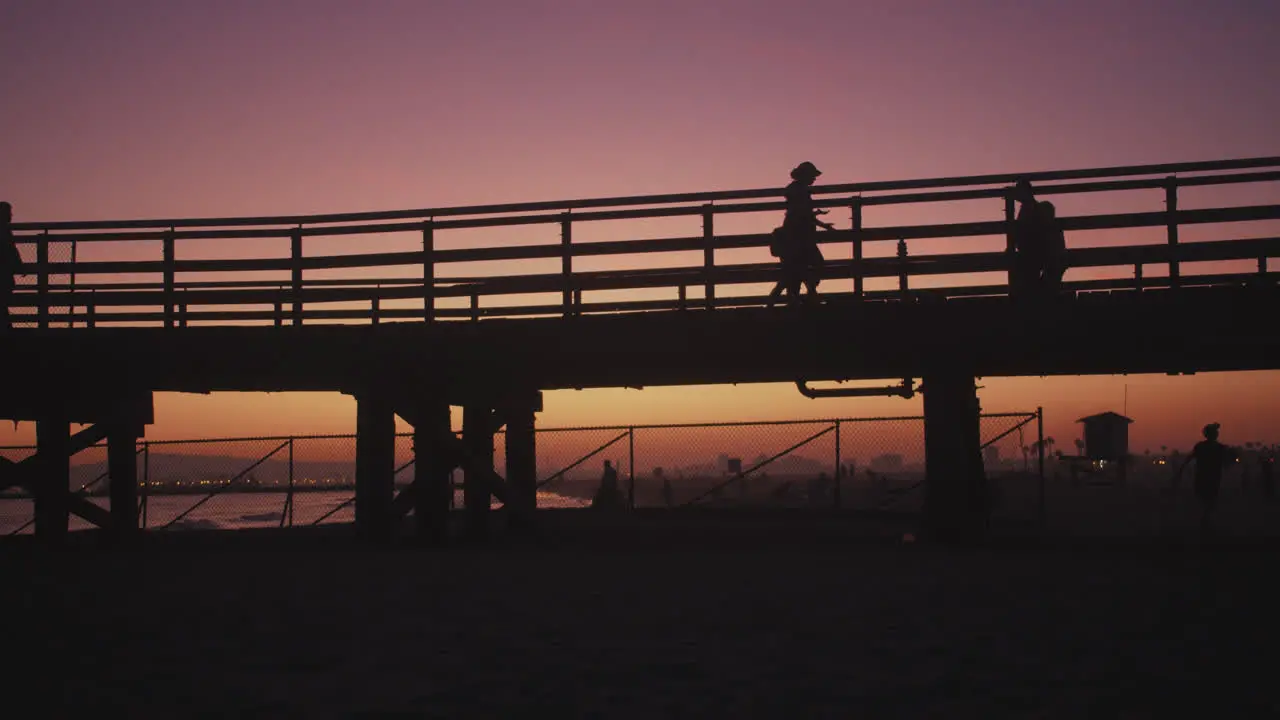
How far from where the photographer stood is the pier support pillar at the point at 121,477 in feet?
54.7

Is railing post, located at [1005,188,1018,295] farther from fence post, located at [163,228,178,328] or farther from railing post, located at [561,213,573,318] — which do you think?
fence post, located at [163,228,178,328]

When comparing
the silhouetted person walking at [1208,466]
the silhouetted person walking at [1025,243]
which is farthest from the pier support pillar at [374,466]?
the silhouetted person walking at [1208,466]

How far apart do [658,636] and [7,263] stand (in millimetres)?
10931

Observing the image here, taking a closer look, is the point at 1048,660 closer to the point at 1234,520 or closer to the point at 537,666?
the point at 537,666

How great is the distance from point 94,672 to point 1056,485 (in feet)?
133

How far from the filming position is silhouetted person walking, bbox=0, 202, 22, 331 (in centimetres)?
1459

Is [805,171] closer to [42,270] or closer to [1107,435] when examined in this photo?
[42,270]

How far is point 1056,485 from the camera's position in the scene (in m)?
42.8

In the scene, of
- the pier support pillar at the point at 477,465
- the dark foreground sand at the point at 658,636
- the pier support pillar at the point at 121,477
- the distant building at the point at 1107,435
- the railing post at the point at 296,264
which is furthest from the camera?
the distant building at the point at 1107,435

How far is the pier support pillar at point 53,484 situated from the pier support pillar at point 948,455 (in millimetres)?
10901

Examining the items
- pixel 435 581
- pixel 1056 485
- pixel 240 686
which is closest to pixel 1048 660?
pixel 240 686

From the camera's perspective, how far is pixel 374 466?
14.8 metres

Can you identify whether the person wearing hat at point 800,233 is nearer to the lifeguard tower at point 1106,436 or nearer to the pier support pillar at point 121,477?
the pier support pillar at point 121,477

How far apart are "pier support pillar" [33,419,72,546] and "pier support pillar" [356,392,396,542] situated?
4.21 metres
